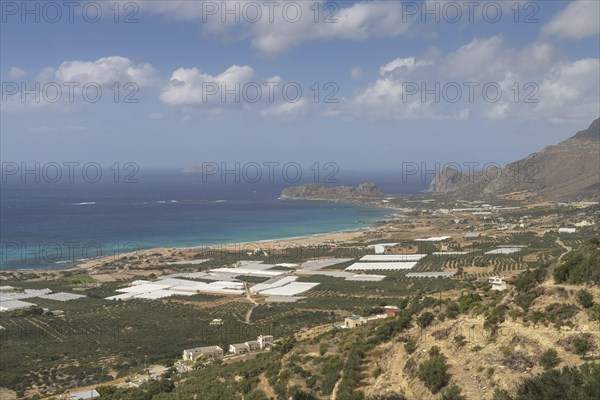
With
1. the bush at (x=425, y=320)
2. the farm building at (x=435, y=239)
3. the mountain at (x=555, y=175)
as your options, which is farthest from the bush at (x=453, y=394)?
the mountain at (x=555, y=175)

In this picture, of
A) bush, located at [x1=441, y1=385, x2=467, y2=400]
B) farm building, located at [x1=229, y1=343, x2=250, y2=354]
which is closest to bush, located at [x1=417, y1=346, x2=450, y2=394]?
bush, located at [x1=441, y1=385, x2=467, y2=400]

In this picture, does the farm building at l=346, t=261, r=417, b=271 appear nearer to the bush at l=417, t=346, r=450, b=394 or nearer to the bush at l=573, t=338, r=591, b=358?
the bush at l=417, t=346, r=450, b=394

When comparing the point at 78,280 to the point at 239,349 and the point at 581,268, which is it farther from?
the point at 581,268

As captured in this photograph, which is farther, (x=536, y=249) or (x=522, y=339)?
(x=536, y=249)

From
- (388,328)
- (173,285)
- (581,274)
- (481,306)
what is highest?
(581,274)

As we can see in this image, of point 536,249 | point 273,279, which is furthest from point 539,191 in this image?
point 273,279

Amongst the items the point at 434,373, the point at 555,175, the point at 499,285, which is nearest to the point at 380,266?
the point at 499,285

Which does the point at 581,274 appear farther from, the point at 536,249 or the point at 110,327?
the point at 536,249
